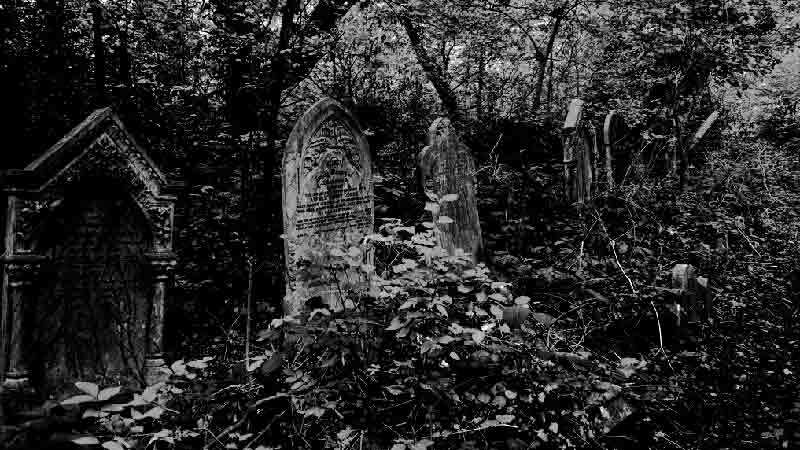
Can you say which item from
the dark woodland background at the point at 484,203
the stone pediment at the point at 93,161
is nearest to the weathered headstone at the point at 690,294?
the dark woodland background at the point at 484,203

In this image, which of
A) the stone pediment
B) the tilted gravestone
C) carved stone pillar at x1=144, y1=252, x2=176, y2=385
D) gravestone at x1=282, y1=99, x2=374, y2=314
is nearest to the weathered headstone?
the tilted gravestone

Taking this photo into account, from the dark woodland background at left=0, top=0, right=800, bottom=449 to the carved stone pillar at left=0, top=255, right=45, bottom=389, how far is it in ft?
3.78

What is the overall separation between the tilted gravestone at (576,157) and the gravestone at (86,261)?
4709 mm

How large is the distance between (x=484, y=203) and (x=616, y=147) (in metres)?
2.74

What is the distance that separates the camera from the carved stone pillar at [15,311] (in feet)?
11.9

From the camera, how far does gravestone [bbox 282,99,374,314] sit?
4.32 m

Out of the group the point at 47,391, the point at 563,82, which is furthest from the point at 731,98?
the point at 47,391

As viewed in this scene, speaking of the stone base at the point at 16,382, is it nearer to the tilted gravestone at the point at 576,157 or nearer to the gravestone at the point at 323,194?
the gravestone at the point at 323,194

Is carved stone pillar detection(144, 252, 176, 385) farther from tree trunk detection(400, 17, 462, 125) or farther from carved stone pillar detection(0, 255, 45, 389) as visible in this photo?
tree trunk detection(400, 17, 462, 125)

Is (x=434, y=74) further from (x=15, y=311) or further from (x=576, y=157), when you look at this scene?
(x=15, y=311)

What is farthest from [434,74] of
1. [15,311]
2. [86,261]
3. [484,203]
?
[15,311]

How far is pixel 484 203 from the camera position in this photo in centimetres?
729

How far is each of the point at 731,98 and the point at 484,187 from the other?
10418mm

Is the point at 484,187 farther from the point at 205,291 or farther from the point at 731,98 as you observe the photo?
the point at 731,98
